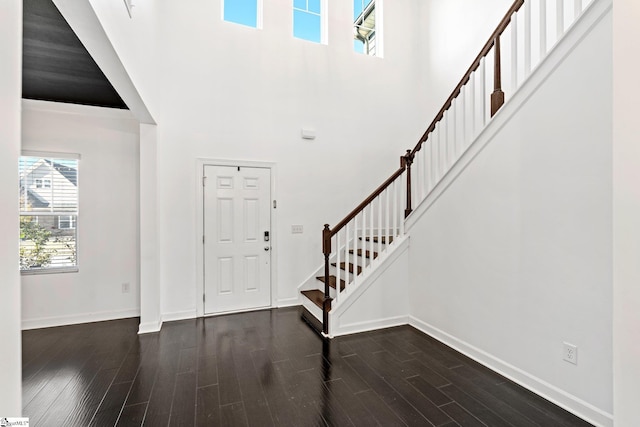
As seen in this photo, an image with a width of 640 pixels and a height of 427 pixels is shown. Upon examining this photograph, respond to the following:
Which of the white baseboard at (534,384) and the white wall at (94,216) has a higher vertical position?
the white wall at (94,216)

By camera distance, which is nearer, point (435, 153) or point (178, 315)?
point (435, 153)

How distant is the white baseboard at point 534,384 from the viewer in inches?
75.5

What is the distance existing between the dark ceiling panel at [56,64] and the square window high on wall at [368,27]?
377 centimetres

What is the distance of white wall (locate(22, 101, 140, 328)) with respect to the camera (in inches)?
141

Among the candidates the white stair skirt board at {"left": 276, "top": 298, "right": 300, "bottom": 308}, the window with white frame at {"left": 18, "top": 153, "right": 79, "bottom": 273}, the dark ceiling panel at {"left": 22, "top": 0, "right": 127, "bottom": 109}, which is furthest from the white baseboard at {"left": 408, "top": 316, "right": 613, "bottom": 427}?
the window with white frame at {"left": 18, "top": 153, "right": 79, "bottom": 273}

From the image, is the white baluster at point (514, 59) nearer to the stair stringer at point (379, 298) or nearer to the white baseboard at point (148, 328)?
the stair stringer at point (379, 298)

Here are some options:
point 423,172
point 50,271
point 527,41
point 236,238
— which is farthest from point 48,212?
point 527,41

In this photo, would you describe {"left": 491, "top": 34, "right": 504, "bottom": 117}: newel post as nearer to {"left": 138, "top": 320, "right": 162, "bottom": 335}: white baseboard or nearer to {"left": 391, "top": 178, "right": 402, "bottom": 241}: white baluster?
{"left": 391, "top": 178, "right": 402, "bottom": 241}: white baluster

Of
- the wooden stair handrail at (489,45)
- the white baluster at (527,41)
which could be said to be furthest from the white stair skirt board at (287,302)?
the white baluster at (527,41)

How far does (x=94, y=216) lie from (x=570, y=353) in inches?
199

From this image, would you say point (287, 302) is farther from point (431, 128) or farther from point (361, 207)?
point (431, 128)

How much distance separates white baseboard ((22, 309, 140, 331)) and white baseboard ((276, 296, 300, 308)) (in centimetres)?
189

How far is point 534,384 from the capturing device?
2.26 metres

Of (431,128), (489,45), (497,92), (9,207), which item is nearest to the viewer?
(9,207)
